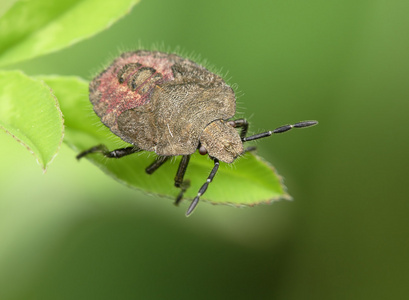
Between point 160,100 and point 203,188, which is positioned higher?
point 160,100

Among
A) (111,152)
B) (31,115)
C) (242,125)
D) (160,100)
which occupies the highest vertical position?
(242,125)

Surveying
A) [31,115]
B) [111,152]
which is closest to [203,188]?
[111,152]

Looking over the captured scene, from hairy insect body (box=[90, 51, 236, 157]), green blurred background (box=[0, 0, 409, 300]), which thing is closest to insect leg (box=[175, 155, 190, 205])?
hairy insect body (box=[90, 51, 236, 157])

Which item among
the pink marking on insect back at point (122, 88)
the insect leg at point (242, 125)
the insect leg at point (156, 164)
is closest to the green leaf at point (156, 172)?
the insect leg at point (156, 164)

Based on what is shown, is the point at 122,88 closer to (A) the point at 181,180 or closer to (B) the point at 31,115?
(A) the point at 181,180

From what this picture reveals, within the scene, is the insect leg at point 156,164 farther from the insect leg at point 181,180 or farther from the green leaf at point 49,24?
the green leaf at point 49,24

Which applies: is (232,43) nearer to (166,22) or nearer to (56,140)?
(166,22)

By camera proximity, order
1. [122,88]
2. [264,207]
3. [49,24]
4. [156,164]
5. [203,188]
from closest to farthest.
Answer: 1. [203,188]
2. [49,24]
3. [156,164]
4. [122,88]
5. [264,207]

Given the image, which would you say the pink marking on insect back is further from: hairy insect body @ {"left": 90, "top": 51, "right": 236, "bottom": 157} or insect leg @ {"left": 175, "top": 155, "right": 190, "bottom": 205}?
insect leg @ {"left": 175, "top": 155, "right": 190, "bottom": 205}
